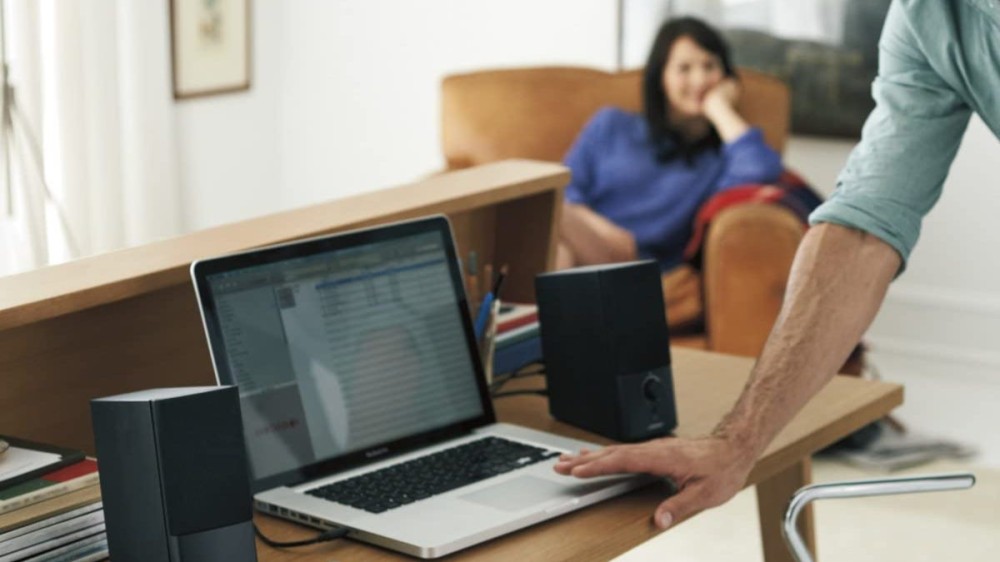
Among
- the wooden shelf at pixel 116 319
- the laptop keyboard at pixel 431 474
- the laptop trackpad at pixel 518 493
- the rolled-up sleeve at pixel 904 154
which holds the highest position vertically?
the rolled-up sleeve at pixel 904 154

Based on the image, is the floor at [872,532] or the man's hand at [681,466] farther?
the floor at [872,532]

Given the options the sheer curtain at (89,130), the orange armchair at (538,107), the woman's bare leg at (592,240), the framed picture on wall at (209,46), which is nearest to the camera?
the woman's bare leg at (592,240)

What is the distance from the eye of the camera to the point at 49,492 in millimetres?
1268

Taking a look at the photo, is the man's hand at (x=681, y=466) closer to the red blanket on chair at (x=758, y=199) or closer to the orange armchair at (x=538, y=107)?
the red blanket on chair at (x=758, y=199)

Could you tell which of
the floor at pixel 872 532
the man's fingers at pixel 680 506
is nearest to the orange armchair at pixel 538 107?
the floor at pixel 872 532

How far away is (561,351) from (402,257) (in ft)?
0.73

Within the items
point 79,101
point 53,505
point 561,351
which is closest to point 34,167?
point 79,101

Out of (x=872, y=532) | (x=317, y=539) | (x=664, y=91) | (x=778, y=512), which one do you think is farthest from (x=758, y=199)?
(x=317, y=539)

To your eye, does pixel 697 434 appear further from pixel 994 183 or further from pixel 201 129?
pixel 201 129

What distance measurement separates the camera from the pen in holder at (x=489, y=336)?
1.87 m

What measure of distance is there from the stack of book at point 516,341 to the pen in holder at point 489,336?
0.05 m

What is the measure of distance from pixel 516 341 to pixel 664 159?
7.25 ft

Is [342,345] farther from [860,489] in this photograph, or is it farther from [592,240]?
[592,240]

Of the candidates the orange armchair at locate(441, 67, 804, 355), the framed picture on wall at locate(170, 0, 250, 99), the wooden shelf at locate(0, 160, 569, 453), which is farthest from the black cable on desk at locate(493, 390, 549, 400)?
the framed picture on wall at locate(170, 0, 250, 99)
